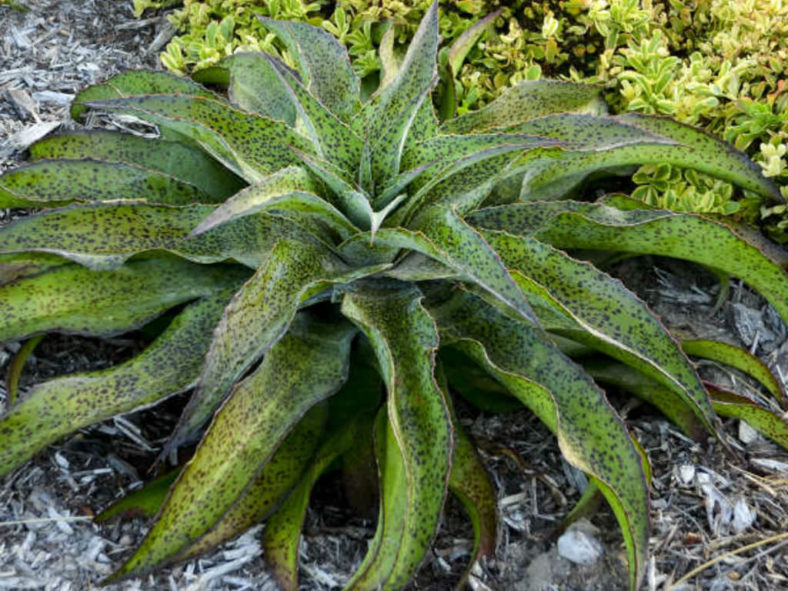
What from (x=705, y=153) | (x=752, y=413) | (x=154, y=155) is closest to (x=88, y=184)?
(x=154, y=155)

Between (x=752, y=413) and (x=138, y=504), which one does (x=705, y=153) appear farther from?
(x=138, y=504)

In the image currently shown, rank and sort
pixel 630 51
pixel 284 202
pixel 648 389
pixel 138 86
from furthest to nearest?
1. pixel 630 51
2. pixel 138 86
3. pixel 648 389
4. pixel 284 202

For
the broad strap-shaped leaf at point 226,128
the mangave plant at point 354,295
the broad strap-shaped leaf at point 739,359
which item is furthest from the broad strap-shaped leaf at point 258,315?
the broad strap-shaped leaf at point 739,359

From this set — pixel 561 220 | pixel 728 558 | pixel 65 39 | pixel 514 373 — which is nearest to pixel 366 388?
pixel 514 373

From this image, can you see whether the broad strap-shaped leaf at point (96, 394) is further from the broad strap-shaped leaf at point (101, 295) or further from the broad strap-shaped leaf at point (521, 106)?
the broad strap-shaped leaf at point (521, 106)

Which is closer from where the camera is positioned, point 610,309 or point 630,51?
point 610,309

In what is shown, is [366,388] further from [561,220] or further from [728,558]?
[728,558]
